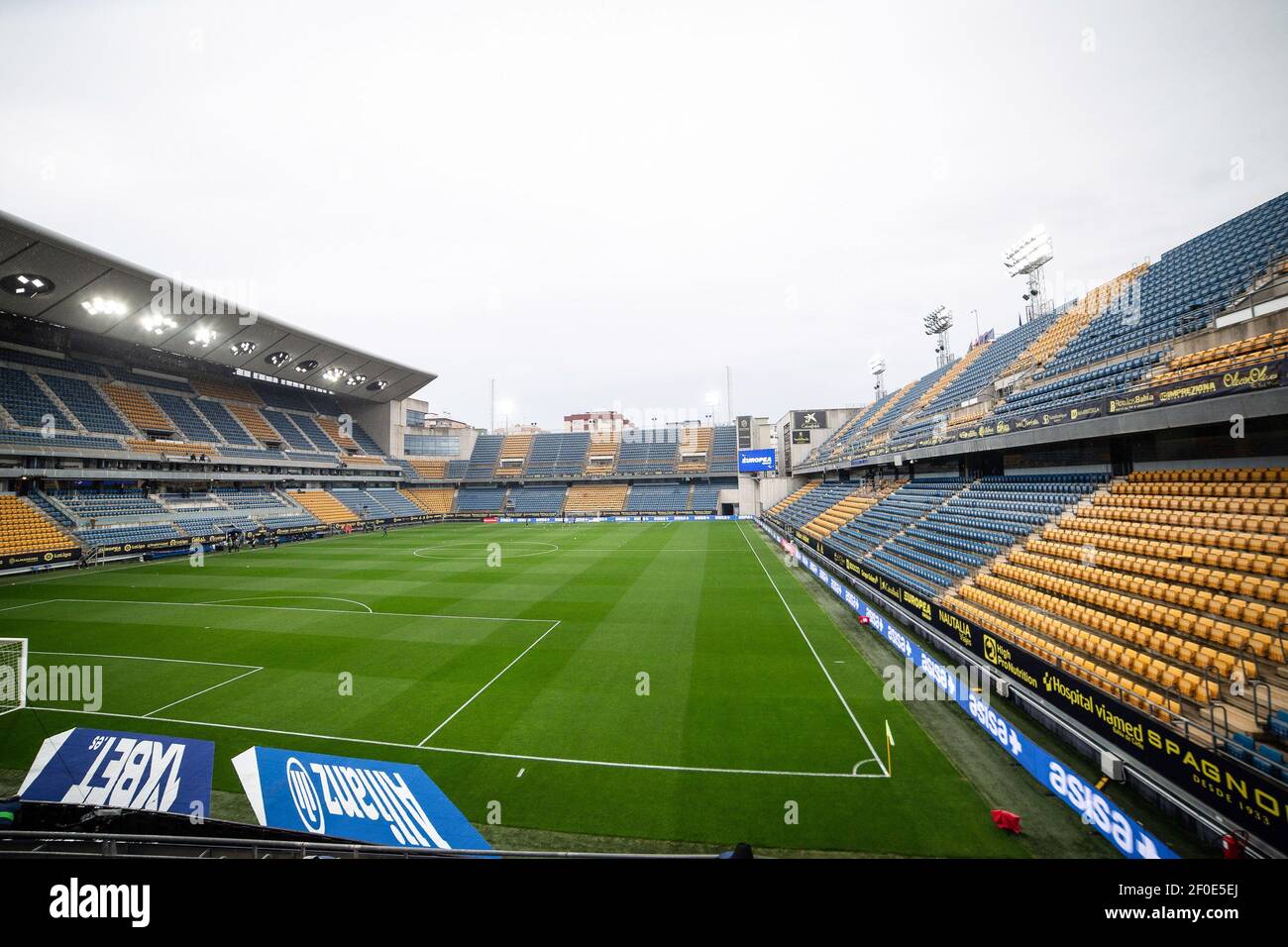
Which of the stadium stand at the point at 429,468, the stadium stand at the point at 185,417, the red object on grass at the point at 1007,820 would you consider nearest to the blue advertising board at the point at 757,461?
the stadium stand at the point at 429,468

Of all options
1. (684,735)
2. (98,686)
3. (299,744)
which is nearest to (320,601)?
(98,686)

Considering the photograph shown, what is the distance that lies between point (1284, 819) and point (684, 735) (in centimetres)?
773

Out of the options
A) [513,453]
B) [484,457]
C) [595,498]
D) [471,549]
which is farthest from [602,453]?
[471,549]

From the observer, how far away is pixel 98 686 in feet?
40.7

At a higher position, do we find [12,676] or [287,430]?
[287,430]

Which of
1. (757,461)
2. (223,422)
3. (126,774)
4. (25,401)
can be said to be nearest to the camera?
(126,774)

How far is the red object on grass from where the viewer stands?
7.20 m

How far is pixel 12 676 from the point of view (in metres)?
12.8

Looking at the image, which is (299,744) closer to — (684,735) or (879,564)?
(684,735)

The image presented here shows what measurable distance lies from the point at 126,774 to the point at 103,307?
141 feet

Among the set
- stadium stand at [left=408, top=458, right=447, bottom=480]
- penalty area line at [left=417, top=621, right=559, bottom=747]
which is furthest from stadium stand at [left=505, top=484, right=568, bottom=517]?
penalty area line at [left=417, top=621, right=559, bottom=747]

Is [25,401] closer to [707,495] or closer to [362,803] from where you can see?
[362,803]

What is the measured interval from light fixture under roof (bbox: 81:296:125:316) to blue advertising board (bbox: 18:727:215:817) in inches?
1597
